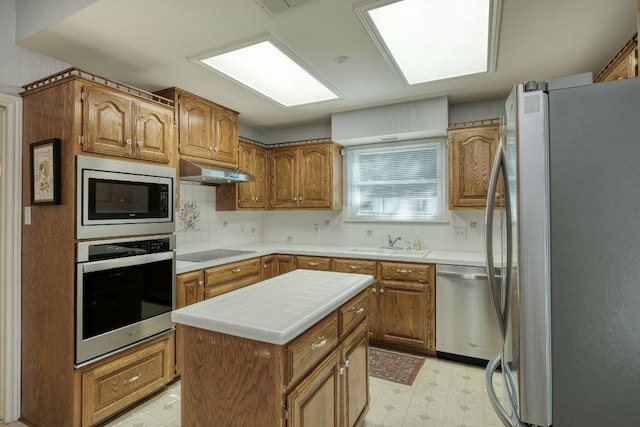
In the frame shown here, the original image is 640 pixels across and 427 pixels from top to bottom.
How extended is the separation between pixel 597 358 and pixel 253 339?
3.49ft

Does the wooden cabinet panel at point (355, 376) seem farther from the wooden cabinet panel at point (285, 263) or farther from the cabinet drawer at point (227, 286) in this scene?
the wooden cabinet panel at point (285, 263)

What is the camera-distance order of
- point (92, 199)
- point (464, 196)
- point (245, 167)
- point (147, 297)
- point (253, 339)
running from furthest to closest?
point (245, 167), point (464, 196), point (147, 297), point (92, 199), point (253, 339)

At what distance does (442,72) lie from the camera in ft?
8.85

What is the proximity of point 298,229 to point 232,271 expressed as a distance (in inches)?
59.8

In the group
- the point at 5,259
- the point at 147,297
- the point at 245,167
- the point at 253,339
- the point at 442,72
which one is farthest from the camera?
the point at 245,167

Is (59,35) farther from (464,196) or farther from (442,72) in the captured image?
(464,196)

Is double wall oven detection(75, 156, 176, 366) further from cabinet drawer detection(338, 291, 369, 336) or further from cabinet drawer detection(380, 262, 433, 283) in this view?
cabinet drawer detection(380, 262, 433, 283)

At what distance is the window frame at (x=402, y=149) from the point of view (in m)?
3.72

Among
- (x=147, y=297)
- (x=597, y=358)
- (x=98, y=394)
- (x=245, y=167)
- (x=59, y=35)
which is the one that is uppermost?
(x=59, y=35)

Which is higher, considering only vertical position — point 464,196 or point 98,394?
point 464,196

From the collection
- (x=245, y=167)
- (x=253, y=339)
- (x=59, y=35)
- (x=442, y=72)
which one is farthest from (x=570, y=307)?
(x=245, y=167)

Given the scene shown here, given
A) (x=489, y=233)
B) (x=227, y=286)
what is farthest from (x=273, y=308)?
(x=227, y=286)

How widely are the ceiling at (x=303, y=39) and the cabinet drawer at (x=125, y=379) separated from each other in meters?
2.12

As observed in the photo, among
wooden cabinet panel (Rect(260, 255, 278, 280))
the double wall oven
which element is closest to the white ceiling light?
the double wall oven
